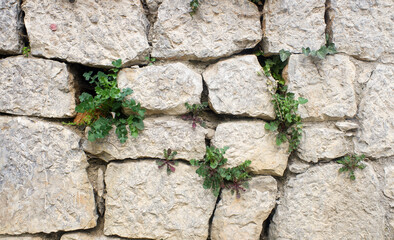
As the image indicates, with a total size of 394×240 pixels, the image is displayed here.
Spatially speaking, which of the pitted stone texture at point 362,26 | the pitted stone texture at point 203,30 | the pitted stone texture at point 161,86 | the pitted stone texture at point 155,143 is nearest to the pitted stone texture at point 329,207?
the pitted stone texture at point 155,143

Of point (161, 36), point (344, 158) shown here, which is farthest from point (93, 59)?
point (344, 158)

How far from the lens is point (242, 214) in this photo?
1.95 meters

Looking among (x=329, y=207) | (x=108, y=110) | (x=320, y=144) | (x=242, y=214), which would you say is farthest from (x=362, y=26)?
(x=108, y=110)

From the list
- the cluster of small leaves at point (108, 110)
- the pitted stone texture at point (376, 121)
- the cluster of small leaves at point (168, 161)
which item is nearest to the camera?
the cluster of small leaves at point (108, 110)

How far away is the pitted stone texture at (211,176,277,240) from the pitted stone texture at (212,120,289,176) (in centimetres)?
19

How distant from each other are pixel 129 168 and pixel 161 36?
1022 millimetres

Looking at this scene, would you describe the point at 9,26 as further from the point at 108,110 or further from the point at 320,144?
the point at 320,144

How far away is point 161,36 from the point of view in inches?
77.4

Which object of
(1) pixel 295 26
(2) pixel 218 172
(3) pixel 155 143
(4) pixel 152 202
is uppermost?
(1) pixel 295 26

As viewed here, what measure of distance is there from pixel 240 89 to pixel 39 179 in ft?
5.28

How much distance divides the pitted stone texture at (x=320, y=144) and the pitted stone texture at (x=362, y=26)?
2.18ft

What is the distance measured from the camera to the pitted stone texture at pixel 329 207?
6.54 feet

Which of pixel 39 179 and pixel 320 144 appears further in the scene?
pixel 320 144

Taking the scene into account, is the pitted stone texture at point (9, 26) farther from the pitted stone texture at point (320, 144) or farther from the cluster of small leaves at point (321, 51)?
the pitted stone texture at point (320, 144)
